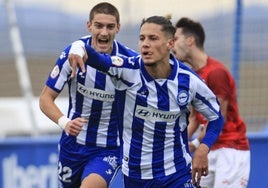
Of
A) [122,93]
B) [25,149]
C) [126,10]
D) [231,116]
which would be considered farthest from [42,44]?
[122,93]

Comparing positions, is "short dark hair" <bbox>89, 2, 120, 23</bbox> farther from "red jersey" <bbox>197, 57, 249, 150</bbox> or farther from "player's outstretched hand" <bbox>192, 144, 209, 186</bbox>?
"player's outstretched hand" <bbox>192, 144, 209, 186</bbox>

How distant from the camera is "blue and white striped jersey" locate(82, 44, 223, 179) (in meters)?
7.48

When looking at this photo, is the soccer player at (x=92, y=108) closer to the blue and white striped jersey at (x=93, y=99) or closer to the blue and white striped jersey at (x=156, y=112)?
the blue and white striped jersey at (x=93, y=99)

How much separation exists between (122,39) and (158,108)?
566cm

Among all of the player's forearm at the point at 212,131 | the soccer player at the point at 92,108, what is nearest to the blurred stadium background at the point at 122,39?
the soccer player at the point at 92,108

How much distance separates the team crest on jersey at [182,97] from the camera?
7.55 meters

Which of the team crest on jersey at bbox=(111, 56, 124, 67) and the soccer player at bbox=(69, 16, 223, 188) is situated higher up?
the team crest on jersey at bbox=(111, 56, 124, 67)

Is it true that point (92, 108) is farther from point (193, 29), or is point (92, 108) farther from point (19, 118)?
point (19, 118)

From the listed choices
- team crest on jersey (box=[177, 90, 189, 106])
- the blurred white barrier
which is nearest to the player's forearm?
team crest on jersey (box=[177, 90, 189, 106])

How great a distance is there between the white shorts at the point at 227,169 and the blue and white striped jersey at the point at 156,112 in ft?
4.84

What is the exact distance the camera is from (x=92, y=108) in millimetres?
8453

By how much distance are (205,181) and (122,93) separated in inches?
85.4

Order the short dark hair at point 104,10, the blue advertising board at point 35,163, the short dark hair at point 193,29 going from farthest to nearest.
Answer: the blue advertising board at point 35,163
the short dark hair at point 193,29
the short dark hair at point 104,10

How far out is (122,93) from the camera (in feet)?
24.8
